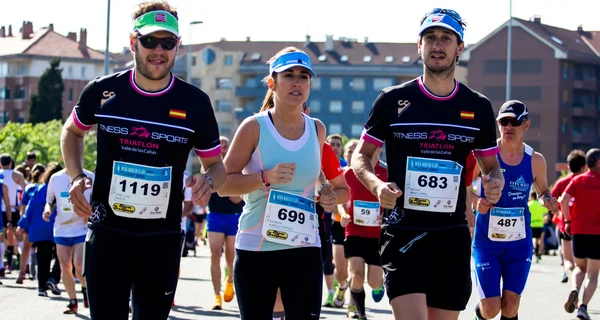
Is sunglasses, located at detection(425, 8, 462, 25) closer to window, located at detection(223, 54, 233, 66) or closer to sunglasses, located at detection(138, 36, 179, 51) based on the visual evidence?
sunglasses, located at detection(138, 36, 179, 51)

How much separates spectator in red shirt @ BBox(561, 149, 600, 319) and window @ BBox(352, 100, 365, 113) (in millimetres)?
110425

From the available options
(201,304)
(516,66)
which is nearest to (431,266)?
(201,304)

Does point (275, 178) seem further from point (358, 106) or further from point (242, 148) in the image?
point (358, 106)

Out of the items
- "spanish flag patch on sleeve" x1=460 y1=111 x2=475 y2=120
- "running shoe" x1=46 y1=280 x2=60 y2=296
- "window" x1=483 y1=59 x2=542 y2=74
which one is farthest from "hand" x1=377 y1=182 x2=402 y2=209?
"window" x1=483 y1=59 x2=542 y2=74

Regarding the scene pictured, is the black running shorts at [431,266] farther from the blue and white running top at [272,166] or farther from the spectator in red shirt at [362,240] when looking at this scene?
the spectator in red shirt at [362,240]

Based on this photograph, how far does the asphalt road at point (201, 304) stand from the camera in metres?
14.2

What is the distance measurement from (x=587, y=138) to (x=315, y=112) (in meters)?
29.3

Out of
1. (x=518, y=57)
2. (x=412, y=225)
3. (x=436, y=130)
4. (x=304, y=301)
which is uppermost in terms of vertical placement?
(x=518, y=57)

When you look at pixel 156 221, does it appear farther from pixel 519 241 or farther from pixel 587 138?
pixel 587 138

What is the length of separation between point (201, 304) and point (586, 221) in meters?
5.28

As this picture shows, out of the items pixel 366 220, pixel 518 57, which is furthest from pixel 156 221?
pixel 518 57

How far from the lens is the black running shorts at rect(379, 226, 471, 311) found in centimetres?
718

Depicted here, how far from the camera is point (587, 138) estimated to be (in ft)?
383

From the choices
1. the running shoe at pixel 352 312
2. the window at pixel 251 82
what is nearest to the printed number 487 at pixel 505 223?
the running shoe at pixel 352 312
